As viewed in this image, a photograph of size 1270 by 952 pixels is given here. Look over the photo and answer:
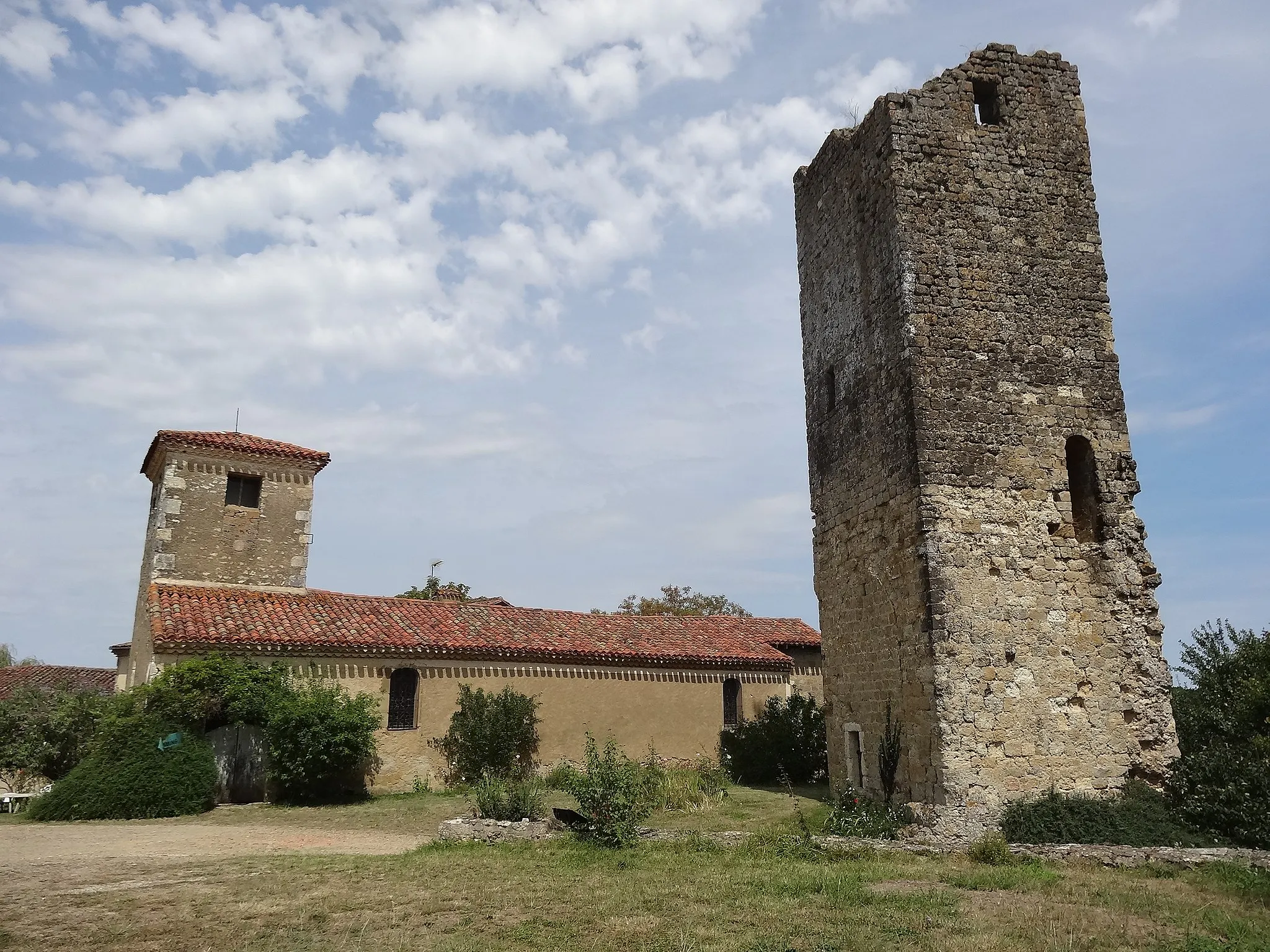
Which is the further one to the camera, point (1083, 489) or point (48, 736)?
point (48, 736)

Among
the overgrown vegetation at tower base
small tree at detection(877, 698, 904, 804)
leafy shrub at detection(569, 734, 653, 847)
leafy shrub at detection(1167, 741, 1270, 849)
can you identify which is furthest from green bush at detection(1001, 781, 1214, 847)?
the overgrown vegetation at tower base

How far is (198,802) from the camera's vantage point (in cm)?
1600

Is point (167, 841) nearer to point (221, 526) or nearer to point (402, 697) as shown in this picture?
point (402, 697)

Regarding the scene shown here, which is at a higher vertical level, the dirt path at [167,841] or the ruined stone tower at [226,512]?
the ruined stone tower at [226,512]

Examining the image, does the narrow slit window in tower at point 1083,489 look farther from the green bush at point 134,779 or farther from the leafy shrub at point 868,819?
the green bush at point 134,779

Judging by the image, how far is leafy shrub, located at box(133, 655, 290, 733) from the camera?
16.6 m

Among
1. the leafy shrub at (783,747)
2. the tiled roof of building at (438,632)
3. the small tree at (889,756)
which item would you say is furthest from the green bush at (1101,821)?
the tiled roof of building at (438,632)

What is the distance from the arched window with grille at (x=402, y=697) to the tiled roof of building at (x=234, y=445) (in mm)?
6825

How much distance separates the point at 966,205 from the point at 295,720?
48.4 feet

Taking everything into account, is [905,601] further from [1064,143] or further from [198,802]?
[198,802]

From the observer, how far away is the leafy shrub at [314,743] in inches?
667

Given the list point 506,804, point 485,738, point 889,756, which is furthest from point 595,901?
point 485,738

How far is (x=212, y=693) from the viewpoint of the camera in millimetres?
17109

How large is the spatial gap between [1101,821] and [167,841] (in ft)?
40.7
